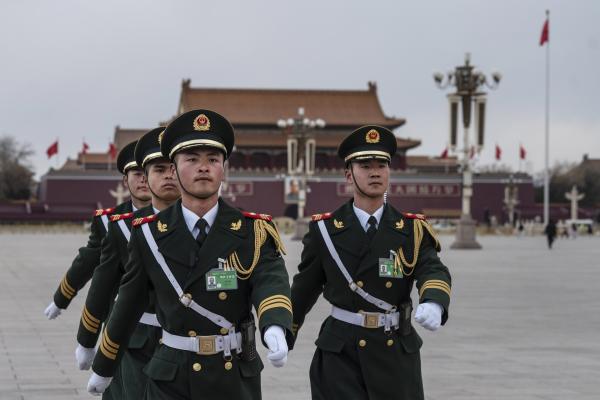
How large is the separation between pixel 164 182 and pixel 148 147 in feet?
0.61

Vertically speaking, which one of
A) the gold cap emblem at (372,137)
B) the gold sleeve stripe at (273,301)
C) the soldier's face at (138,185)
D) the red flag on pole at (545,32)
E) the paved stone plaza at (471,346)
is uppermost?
the red flag on pole at (545,32)

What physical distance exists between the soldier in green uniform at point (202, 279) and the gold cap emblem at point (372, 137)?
0.93 meters

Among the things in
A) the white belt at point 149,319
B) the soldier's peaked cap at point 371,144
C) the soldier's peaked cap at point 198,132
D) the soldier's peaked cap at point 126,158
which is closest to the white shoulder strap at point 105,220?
the soldier's peaked cap at point 126,158

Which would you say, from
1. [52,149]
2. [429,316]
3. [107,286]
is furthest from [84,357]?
[52,149]

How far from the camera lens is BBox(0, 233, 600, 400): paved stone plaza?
6336 millimetres

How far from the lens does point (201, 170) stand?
333 centimetres

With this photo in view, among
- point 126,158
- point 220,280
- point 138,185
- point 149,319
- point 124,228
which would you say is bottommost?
point 149,319

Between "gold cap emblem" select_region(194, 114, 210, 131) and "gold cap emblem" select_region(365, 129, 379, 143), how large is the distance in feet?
3.39

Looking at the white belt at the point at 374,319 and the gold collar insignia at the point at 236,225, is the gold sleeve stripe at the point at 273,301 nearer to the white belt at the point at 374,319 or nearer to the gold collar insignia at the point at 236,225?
the gold collar insignia at the point at 236,225

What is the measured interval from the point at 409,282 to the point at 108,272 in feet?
3.85

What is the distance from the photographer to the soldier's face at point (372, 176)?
419 cm

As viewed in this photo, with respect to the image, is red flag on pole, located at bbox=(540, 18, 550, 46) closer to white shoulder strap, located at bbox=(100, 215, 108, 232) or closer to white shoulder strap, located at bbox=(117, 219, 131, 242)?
white shoulder strap, located at bbox=(100, 215, 108, 232)

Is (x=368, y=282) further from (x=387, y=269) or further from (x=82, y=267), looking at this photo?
(x=82, y=267)

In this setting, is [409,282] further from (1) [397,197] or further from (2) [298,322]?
(1) [397,197]
